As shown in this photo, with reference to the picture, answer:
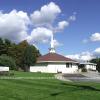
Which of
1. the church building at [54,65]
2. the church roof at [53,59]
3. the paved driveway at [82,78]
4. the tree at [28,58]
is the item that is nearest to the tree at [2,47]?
the tree at [28,58]

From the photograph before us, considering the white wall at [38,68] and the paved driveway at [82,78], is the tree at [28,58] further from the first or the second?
the paved driveway at [82,78]

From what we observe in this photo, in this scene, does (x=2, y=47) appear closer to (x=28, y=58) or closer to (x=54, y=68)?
(x=28, y=58)

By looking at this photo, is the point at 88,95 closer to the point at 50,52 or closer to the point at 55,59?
the point at 55,59

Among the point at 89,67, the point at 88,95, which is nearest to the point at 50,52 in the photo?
the point at 89,67

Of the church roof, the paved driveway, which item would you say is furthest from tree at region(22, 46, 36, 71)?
the paved driveway

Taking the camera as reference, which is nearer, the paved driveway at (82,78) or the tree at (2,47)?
the paved driveway at (82,78)

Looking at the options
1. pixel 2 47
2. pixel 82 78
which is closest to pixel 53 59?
pixel 2 47

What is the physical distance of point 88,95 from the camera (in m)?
18.8

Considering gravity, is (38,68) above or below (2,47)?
below

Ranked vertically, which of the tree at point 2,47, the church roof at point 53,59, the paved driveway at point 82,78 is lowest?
the paved driveway at point 82,78

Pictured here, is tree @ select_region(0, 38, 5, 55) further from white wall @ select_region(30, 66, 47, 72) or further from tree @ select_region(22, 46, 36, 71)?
white wall @ select_region(30, 66, 47, 72)

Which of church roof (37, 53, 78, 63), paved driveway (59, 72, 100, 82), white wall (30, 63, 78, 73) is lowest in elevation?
paved driveway (59, 72, 100, 82)

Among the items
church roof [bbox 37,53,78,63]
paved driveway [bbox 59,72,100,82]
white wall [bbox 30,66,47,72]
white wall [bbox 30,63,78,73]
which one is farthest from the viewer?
white wall [bbox 30,66,47,72]

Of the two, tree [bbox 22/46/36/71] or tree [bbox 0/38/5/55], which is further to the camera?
tree [bbox 0/38/5/55]
